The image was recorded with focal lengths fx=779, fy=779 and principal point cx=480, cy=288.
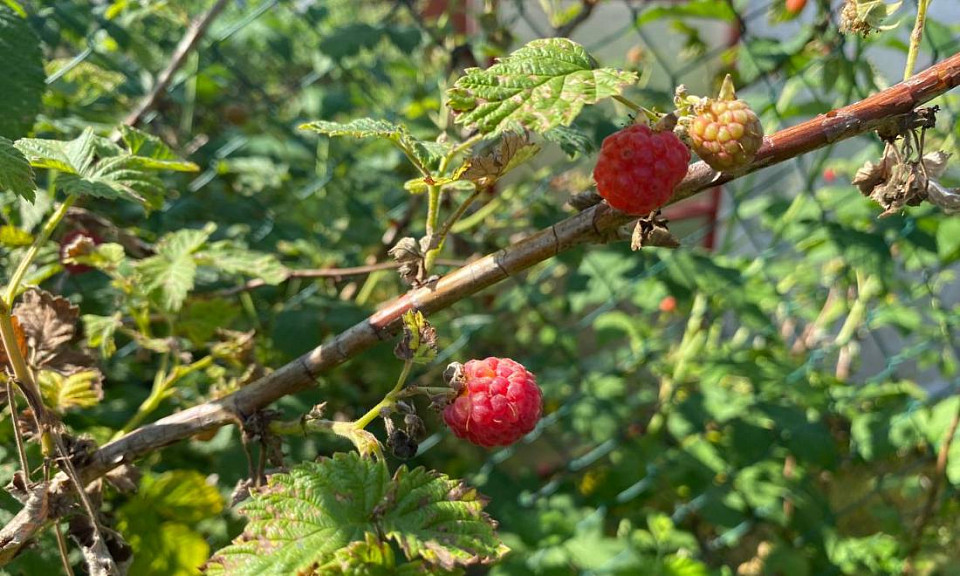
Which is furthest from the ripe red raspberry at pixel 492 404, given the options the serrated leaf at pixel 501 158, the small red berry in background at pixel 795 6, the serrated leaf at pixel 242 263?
the small red berry in background at pixel 795 6

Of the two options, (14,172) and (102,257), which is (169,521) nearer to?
(102,257)

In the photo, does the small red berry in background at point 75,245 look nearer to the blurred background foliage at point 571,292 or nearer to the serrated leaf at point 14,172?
the blurred background foliage at point 571,292

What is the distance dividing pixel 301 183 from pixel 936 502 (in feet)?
5.53

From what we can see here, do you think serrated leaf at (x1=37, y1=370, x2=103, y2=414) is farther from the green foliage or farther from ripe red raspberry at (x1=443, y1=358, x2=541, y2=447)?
ripe red raspberry at (x1=443, y1=358, x2=541, y2=447)

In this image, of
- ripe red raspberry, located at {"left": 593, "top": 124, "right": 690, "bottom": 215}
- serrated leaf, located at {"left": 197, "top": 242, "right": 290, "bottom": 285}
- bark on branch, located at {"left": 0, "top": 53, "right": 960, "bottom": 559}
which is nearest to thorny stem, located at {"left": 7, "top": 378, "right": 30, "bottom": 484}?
bark on branch, located at {"left": 0, "top": 53, "right": 960, "bottom": 559}

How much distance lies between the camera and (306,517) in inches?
23.2

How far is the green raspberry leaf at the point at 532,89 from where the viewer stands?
0.56 meters

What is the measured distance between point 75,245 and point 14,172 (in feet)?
1.06

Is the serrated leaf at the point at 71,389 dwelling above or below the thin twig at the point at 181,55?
below

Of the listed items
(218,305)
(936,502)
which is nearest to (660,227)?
(218,305)

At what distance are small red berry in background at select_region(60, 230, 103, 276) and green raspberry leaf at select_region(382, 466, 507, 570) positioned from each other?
0.54 meters

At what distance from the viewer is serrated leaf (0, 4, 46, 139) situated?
793 millimetres

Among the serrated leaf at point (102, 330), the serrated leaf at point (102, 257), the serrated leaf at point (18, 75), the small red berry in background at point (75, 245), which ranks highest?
the serrated leaf at point (18, 75)

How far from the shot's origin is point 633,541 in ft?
5.41
